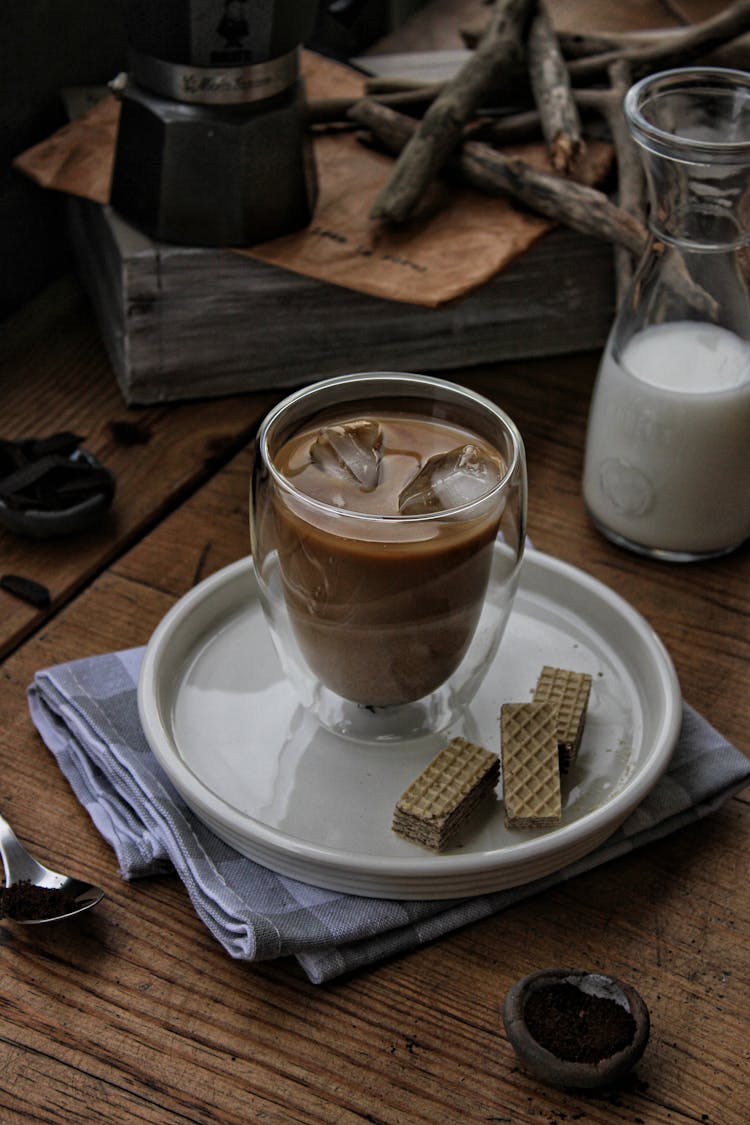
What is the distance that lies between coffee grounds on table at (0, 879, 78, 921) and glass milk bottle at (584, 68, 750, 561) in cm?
54

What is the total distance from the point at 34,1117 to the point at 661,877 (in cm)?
37

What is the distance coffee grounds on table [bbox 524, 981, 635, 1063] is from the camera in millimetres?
637

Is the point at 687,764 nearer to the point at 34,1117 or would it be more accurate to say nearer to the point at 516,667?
the point at 516,667

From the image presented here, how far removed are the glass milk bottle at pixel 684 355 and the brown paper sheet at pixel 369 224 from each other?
0.20m

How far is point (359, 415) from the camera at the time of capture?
32.8 inches

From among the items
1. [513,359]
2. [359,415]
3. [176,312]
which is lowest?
[513,359]

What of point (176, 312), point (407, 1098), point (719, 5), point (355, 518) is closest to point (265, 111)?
point (176, 312)

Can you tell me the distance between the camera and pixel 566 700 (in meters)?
0.80

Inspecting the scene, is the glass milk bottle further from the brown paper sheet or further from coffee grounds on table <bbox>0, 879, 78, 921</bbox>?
coffee grounds on table <bbox>0, 879, 78, 921</bbox>

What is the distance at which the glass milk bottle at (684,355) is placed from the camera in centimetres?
93

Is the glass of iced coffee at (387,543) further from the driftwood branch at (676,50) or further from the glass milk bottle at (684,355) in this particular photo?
the driftwood branch at (676,50)

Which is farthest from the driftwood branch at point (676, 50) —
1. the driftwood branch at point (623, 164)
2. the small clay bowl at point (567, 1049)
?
the small clay bowl at point (567, 1049)

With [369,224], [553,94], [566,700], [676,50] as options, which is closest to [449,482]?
[566,700]

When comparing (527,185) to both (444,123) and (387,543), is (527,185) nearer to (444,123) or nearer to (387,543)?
(444,123)
